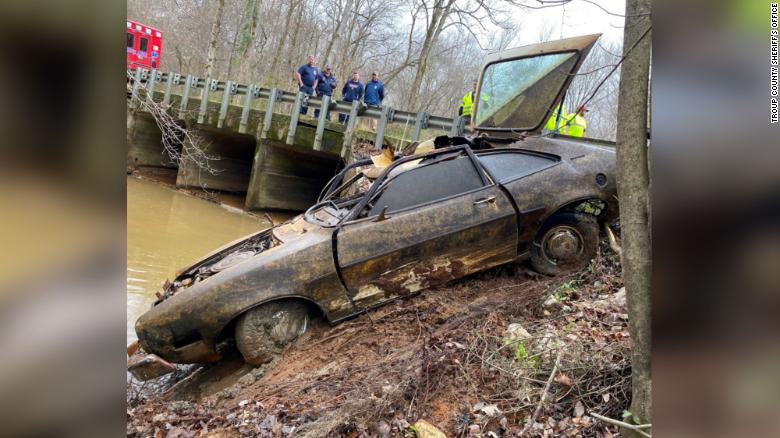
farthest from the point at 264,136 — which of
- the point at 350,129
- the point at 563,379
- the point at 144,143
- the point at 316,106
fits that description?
the point at 563,379

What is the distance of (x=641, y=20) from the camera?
7.72 ft

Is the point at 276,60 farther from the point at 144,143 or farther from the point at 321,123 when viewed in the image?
the point at 321,123

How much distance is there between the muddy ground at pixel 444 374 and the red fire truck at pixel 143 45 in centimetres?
2108

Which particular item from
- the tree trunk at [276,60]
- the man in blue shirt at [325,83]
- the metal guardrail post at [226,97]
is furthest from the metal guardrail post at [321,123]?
the tree trunk at [276,60]

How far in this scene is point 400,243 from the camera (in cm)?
479

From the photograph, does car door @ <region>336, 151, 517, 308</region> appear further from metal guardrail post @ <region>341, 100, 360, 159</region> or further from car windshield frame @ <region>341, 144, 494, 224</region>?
metal guardrail post @ <region>341, 100, 360, 159</region>

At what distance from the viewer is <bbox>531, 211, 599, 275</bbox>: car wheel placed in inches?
210

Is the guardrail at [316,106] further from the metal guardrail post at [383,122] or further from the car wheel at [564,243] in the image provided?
the car wheel at [564,243]

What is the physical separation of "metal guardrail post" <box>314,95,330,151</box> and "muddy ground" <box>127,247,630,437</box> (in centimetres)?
750

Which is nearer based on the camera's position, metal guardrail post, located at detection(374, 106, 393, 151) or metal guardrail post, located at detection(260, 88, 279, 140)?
metal guardrail post, located at detection(374, 106, 393, 151)

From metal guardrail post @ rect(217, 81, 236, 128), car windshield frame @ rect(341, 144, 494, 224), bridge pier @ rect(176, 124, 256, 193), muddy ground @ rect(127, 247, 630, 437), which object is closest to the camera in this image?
muddy ground @ rect(127, 247, 630, 437)

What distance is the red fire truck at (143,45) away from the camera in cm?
2197

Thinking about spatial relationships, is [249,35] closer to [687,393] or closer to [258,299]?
[258,299]

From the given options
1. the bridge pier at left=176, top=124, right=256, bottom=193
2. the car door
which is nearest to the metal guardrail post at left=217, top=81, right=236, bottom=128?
the bridge pier at left=176, top=124, right=256, bottom=193
